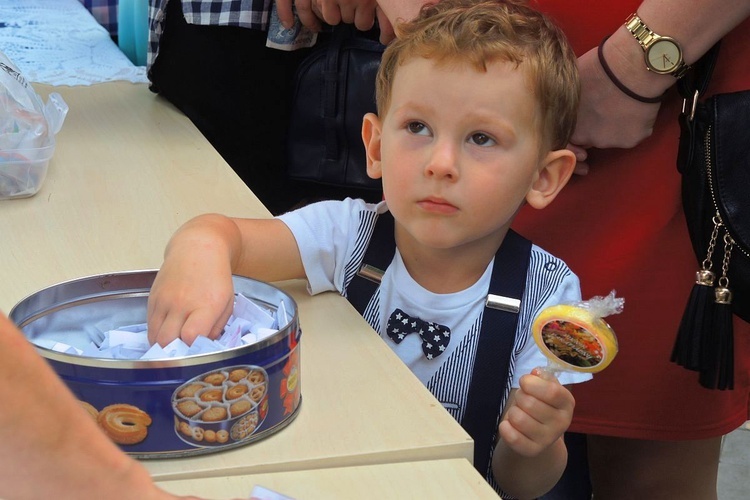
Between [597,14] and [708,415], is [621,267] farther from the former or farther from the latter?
[597,14]

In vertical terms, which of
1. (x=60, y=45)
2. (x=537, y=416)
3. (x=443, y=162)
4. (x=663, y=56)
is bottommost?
(x=60, y=45)

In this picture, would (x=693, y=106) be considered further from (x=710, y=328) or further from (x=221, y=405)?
(x=221, y=405)

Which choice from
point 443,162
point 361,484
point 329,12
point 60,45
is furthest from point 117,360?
point 60,45

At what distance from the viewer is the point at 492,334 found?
1228mm

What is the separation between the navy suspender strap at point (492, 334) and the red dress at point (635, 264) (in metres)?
0.16

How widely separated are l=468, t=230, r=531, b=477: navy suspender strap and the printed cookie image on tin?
1.33ft

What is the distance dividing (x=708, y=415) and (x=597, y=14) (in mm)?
607

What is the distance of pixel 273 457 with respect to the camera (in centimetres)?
87

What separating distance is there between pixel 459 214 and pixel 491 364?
0.64 ft

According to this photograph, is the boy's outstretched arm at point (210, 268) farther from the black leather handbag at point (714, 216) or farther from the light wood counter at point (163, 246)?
the black leather handbag at point (714, 216)

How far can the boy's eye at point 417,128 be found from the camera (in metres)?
1.21

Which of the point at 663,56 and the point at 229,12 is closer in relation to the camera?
the point at 663,56

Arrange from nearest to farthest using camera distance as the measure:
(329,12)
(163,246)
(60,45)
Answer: (163,246) → (329,12) → (60,45)

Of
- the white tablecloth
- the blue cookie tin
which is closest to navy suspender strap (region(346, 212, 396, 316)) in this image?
the blue cookie tin
